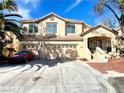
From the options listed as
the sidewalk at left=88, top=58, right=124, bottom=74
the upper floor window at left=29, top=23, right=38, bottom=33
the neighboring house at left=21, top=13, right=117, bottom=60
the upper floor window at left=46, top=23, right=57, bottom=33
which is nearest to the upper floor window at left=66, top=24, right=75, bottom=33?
the neighboring house at left=21, top=13, right=117, bottom=60

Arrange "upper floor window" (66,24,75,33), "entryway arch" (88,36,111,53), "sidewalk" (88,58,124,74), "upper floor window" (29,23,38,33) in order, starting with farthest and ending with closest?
"upper floor window" (66,24,75,33), "upper floor window" (29,23,38,33), "entryway arch" (88,36,111,53), "sidewalk" (88,58,124,74)

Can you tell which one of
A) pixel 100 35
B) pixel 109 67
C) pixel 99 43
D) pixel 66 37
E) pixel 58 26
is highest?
pixel 58 26

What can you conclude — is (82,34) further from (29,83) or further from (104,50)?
(29,83)

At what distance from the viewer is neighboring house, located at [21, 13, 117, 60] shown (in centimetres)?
3791

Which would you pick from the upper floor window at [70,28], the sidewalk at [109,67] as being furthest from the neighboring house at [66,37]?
the sidewalk at [109,67]

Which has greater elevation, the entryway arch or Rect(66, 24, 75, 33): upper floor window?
Rect(66, 24, 75, 33): upper floor window

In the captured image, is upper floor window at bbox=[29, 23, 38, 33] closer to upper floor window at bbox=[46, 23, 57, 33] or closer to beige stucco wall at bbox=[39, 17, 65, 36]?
beige stucco wall at bbox=[39, 17, 65, 36]

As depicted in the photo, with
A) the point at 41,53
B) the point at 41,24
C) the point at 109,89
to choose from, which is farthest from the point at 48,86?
the point at 41,24

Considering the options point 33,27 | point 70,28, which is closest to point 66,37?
point 70,28

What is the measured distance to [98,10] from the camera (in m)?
33.3

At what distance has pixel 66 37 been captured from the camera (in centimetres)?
3925

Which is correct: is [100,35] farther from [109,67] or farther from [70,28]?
[109,67]

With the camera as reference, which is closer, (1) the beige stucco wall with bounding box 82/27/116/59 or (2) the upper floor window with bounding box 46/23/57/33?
(1) the beige stucco wall with bounding box 82/27/116/59

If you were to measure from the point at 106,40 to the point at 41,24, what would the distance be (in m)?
10.5
